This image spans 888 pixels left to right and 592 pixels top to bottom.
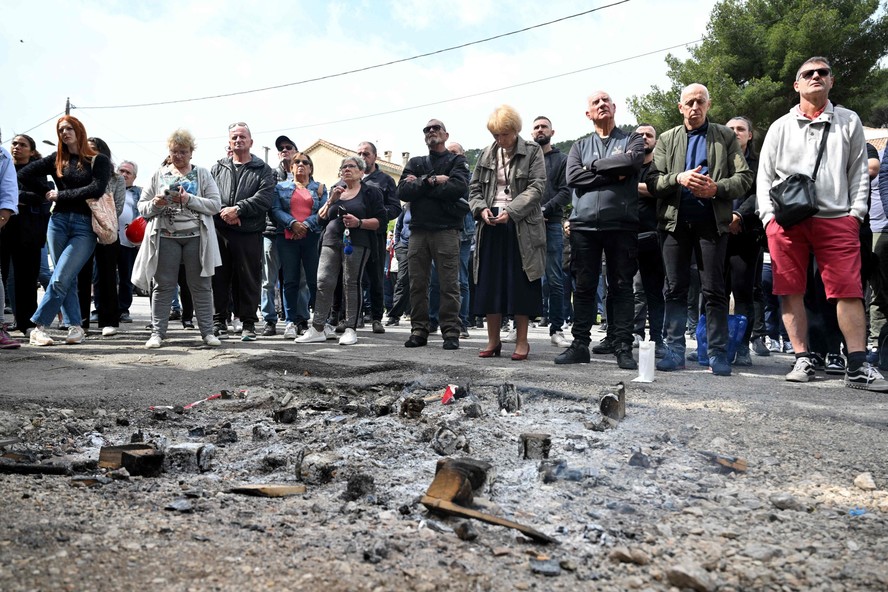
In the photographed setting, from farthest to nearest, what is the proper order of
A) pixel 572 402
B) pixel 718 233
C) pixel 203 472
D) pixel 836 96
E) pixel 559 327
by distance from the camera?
pixel 836 96 < pixel 559 327 < pixel 718 233 < pixel 572 402 < pixel 203 472

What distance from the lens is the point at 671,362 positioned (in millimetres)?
5613

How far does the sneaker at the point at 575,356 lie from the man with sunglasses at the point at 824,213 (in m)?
1.50

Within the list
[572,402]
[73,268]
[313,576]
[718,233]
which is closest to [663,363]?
[718,233]

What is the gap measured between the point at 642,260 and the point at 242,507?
497cm

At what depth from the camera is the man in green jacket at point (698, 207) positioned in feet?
17.6

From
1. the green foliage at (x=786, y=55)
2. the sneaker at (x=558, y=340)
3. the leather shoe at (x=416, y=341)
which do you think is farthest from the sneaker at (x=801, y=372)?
the green foliage at (x=786, y=55)

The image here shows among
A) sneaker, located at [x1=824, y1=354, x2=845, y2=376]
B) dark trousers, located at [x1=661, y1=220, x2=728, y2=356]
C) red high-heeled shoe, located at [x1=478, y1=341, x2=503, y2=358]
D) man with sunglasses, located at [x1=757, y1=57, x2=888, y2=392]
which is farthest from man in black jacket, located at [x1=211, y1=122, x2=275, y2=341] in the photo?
sneaker, located at [x1=824, y1=354, x2=845, y2=376]

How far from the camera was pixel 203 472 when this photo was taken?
2791mm

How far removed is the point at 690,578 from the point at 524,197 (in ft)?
14.6

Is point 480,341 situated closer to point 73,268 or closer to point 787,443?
point 73,268

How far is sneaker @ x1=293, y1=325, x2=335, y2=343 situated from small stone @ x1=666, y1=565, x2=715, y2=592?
5889mm

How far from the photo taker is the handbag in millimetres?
4793

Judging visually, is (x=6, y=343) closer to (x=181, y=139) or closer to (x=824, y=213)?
(x=181, y=139)

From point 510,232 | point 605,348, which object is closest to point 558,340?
point 605,348
